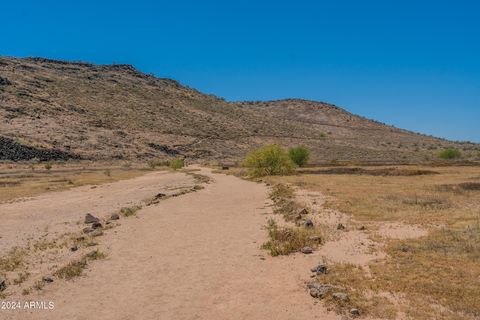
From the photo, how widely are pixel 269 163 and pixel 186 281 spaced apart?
5169 cm

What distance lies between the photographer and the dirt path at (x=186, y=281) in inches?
479

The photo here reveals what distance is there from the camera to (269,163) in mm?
66000

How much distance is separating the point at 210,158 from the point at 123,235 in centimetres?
9650

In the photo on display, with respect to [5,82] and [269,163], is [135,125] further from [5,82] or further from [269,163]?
[269,163]

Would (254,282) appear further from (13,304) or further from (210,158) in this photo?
(210,158)

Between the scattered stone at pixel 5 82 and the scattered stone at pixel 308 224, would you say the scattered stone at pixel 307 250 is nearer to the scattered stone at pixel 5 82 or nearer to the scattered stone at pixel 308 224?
the scattered stone at pixel 308 224

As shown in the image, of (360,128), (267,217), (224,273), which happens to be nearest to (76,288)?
(224,273)

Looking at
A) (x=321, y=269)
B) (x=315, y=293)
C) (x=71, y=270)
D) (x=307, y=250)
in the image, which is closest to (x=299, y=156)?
(x=307, y=250)

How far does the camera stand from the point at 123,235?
74.0 ft

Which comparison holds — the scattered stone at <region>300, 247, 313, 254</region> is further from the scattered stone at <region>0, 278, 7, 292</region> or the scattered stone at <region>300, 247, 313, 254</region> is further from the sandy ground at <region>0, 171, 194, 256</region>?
the sandy ground at <region>0, 171, 194, 256</region>

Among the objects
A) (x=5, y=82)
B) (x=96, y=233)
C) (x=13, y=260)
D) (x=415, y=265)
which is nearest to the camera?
(x=415, y=265)

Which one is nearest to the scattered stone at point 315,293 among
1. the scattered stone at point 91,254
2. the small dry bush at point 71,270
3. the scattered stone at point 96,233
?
the small dry bush at point 71,270

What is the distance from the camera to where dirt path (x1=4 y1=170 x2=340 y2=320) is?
12.2 meters

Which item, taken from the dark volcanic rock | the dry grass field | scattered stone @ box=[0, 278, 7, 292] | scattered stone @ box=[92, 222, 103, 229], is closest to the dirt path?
scattered stone @ box=[92, 222, 103, 229]
